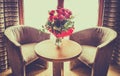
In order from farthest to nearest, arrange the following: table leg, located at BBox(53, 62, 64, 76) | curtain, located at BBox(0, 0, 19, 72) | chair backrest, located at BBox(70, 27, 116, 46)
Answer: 1. chair backrest, located at BBox(70, 27, 116, 46)
2. curtain, located at BBox(0, 0, 19, 72)
3. table leg, located at BBox(53, 62, 64, 76)

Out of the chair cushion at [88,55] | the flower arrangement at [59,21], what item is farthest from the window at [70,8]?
the flower arrangement at [59,21]

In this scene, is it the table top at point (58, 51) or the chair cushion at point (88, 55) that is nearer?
the table top at point (58, 51)

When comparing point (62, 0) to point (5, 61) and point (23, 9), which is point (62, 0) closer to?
point (23, 9)

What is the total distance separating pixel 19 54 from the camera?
9.80 ft

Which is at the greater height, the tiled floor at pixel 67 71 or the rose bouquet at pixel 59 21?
the rose bouquet at pixel 59 21

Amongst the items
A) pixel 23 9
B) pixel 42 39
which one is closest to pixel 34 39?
pixel 42 39

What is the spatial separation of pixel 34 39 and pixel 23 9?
24.0 inches

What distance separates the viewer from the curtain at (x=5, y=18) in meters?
3.39

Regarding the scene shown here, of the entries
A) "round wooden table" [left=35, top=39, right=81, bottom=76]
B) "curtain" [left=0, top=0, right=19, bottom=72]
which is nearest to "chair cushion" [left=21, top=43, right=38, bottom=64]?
"round wooden table" [left=35, top=39, right=81, bottom=76]

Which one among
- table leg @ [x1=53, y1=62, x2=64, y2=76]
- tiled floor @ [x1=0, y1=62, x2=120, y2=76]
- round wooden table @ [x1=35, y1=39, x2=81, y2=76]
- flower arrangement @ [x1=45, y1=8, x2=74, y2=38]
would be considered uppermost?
flower arrangement @ [x1=45, y1=8, x2=74, y2=38]

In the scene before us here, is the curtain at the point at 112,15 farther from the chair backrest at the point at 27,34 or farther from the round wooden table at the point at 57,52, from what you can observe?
the chair backrest at the point at 27,34

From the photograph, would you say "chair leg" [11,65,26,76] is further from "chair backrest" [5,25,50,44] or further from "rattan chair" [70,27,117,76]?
"rattan chair" [70,27,117,76]

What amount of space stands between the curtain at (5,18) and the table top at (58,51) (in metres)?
0.81

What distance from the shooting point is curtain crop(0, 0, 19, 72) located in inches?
134
